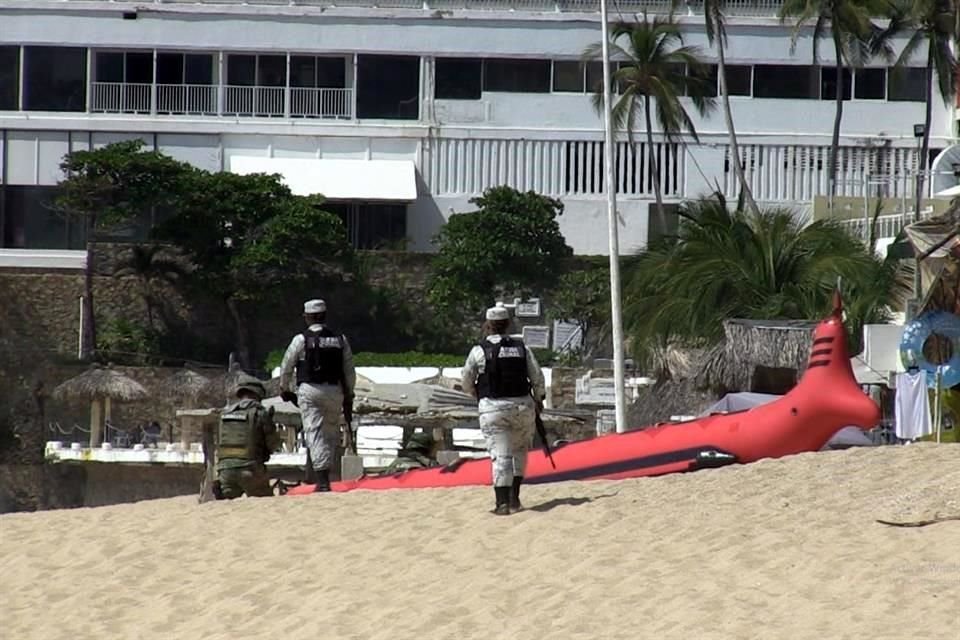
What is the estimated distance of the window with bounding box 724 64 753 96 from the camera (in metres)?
53.2

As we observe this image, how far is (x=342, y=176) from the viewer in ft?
164

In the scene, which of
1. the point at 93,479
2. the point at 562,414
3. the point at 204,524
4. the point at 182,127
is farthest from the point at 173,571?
the point at 182,127

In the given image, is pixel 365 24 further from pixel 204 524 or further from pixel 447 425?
pixel 204 524

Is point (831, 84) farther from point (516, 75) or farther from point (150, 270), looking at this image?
point (150, 270)

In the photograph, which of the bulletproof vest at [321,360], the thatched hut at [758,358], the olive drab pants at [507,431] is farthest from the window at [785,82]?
the olive drab pants at [507,431]

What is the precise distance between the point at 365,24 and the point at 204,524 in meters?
36.2

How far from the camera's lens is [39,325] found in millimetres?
47906

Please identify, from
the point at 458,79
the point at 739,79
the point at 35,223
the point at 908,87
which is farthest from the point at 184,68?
the point at 908,87

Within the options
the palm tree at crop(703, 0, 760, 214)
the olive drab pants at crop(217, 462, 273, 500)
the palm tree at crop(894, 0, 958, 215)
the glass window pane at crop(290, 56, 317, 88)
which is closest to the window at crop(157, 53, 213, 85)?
the glass window pane at crop(290, 56, 317, 88)

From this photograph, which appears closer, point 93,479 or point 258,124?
point 93,479

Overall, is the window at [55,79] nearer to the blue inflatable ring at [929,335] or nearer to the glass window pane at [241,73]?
the glass window pane at [241,73]

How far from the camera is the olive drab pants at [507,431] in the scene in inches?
611

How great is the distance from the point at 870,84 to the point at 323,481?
37.8m

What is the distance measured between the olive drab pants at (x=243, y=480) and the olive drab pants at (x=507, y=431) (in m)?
3.52
